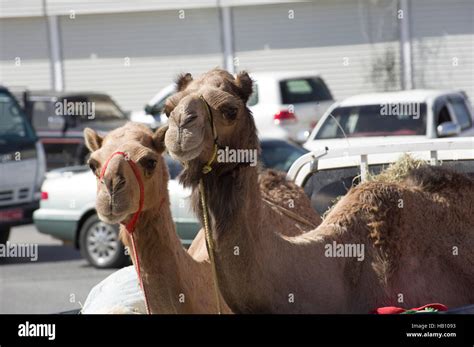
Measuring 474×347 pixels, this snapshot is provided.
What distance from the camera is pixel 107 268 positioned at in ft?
51.8

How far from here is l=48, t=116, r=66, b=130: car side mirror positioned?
80.2ft

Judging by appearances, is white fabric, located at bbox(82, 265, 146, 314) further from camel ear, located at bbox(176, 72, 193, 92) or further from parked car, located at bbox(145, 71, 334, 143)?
parked car, located at bbox(145, 71, 334, 143)

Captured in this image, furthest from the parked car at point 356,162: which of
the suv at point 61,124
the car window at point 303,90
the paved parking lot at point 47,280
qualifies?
the car window at point 303,90

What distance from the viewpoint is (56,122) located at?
24516 mm

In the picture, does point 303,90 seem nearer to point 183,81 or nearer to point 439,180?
point 439,180

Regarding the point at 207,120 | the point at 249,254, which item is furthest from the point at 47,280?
the point at 207,120

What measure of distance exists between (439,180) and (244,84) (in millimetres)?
1217

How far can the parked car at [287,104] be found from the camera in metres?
23.9

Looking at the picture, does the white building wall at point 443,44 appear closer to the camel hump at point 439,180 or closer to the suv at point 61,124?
the suv at point 61,124

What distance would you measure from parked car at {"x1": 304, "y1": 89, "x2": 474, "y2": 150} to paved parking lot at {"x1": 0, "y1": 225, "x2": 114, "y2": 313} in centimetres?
403

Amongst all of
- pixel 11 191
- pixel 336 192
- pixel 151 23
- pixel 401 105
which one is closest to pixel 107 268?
pixel 11 191
